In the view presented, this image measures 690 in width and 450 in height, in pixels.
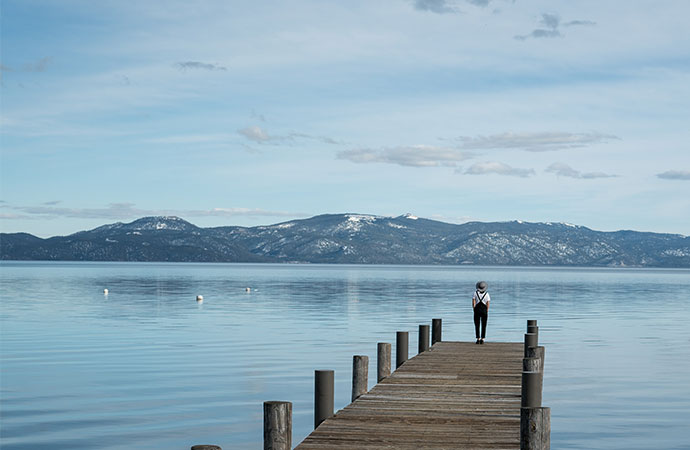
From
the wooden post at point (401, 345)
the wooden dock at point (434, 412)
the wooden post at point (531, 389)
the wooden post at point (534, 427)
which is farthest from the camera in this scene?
the wooden post at point (401, 345)

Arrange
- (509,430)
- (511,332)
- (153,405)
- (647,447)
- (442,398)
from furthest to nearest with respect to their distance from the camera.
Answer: (511,332) < (153,405) < (647,447) < (442,398) < (509,430)

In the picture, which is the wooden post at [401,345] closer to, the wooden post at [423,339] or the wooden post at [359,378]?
the wooden post at [423,339]

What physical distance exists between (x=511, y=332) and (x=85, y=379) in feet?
80.1

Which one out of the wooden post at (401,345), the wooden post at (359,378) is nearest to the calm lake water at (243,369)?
the wooden post at (401,345)

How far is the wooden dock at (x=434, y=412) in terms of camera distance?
44.0ft

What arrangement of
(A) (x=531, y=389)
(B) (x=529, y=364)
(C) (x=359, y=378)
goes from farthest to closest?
(B) (x=529, y=364) < (C) (x=359, y=378) < (A) (x=531, y=389)

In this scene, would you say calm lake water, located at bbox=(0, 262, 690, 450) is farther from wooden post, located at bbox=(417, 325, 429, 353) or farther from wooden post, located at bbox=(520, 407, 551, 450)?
wooden post, located at bbox=(520, 407, 551, 450)

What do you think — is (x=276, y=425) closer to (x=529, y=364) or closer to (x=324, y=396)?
(x=324, y=396)

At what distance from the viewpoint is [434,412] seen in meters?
15.8

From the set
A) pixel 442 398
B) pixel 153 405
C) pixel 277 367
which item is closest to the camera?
pixel 442 398

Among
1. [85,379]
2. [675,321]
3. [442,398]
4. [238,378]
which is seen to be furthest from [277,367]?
[675,321]

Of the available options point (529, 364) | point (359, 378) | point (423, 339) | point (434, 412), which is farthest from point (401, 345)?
point (434, 412)

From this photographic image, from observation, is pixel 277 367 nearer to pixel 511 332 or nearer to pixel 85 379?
pixel 85 379

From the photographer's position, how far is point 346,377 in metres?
28.6
